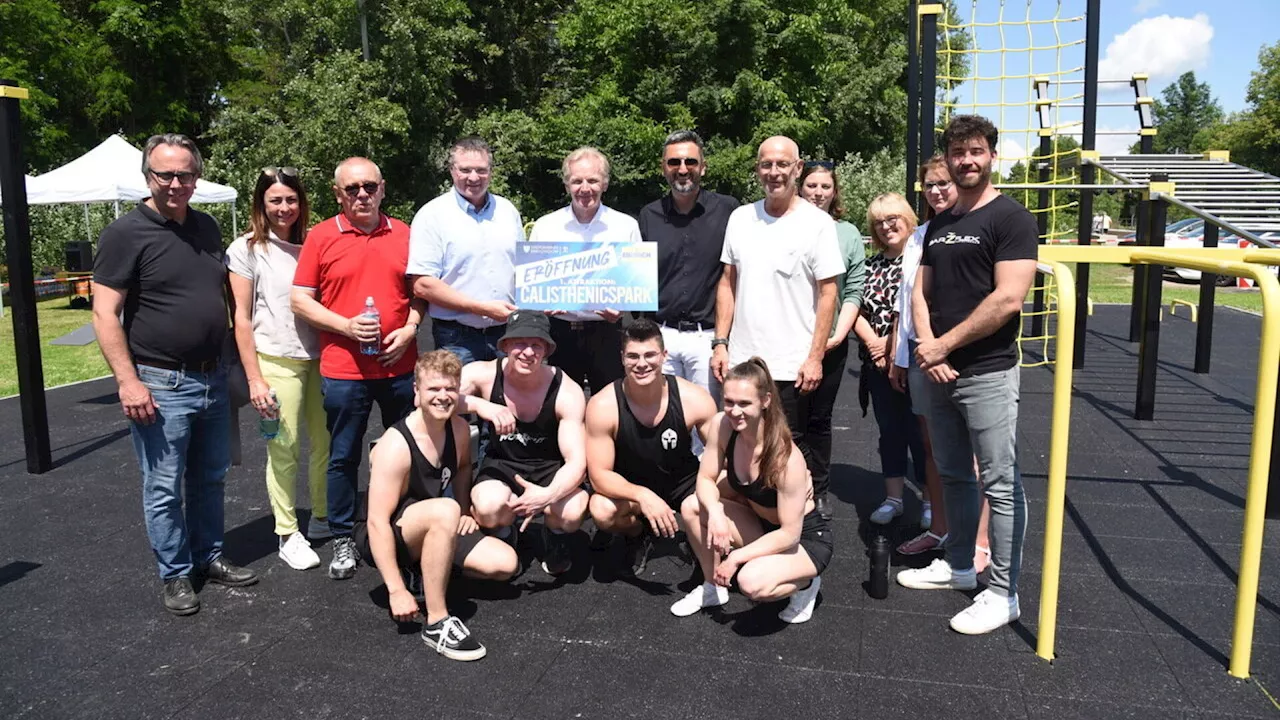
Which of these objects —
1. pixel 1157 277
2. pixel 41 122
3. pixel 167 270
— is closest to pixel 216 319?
pixel 167 270

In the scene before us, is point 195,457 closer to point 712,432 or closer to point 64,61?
point 712,432

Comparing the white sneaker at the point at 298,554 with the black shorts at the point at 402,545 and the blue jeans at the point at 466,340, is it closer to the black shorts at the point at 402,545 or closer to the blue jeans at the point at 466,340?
the black shorts at the point at 402,545

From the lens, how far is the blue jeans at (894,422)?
15.4 ft

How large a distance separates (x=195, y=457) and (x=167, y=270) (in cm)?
88

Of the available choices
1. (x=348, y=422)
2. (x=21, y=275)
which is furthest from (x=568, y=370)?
(x=21, y=275)

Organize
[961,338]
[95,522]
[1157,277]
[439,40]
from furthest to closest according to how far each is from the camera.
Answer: [439,40], [1157,277], [95,522], [961,338]

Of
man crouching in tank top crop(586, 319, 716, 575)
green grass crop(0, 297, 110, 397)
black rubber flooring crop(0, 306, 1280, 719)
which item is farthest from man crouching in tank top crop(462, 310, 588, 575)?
green grass crop(0, 297, 110, 397)

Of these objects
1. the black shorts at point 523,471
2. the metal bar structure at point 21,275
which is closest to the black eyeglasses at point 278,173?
the black shorts at point 523,471

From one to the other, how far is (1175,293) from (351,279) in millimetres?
17913

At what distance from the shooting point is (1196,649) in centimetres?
334

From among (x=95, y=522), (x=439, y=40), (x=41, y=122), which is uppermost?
(x=439, y=40)

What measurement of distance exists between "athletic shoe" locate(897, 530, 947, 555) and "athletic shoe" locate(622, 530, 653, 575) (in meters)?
1.25

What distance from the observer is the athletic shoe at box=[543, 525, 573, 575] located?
13.7 ft

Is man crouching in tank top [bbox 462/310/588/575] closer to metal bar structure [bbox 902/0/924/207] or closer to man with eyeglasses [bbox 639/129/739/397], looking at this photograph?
man with eyeglasses [bbox 639/129/739/397]
